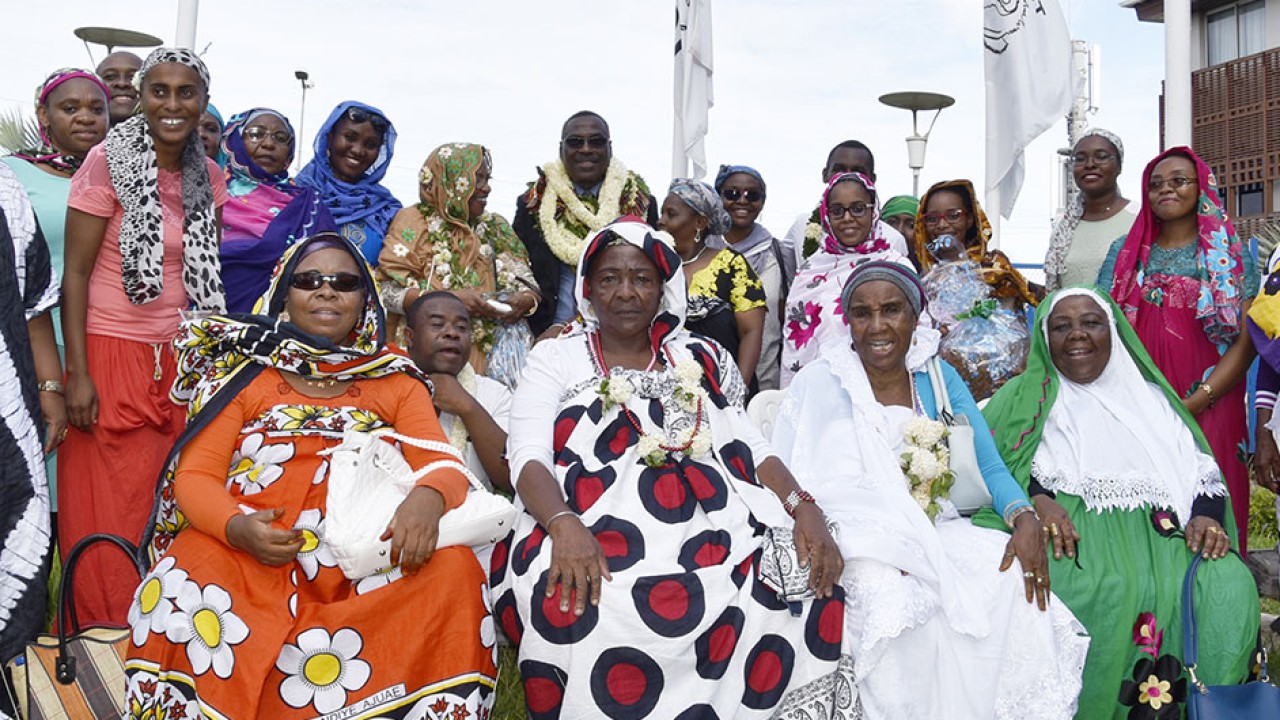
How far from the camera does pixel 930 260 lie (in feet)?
19.2

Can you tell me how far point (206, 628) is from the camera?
3035mm

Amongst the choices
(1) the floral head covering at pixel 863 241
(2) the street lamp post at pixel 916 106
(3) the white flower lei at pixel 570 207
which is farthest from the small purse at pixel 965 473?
(2) the street lamp post at pixel 916 106

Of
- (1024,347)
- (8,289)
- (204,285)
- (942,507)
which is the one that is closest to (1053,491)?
(942,507)

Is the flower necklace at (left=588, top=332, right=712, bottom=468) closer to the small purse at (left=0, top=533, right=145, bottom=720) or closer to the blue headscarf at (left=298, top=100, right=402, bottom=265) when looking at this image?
the small purse at (left=0, top=533, right=145, bottom=720)

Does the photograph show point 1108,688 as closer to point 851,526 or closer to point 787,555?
point 851,526

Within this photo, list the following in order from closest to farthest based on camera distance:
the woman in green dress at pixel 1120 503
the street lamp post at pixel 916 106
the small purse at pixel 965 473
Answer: the woman in green dress at pixel 1120 503 → the small purse at pixel 965 473 → the street lamp post at pixel 916 106

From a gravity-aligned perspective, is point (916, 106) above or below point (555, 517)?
above

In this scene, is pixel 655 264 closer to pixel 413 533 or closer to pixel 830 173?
pixel 413 533

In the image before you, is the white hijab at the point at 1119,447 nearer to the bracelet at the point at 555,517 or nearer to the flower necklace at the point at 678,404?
the flower necklace at the point at 678,404

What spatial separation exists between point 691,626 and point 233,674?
1339 millimetres

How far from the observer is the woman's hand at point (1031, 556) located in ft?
12.0

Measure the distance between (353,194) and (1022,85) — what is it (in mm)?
4967

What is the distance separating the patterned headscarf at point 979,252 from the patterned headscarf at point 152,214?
3.63 metres

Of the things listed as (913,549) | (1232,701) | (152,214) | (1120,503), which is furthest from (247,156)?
(1232,701)
